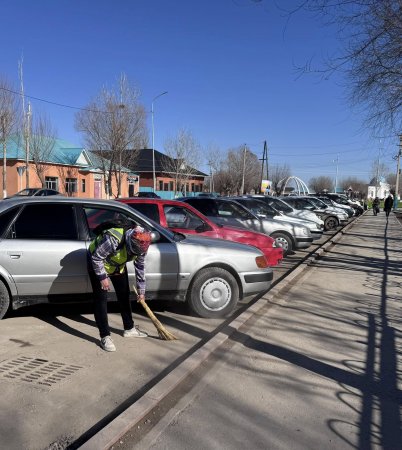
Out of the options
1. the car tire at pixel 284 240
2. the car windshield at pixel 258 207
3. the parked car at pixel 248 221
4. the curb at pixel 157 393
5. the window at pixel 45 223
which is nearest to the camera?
the curb at pixel 157 393

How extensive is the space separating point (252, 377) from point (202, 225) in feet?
14.0

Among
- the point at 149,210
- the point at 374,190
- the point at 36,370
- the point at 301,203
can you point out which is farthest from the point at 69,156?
the point at 374,190

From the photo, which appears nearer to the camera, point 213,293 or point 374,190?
point 213,293

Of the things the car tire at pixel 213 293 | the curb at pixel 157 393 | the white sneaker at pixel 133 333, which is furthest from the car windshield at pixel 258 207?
the white sneaker at pixel 133 333

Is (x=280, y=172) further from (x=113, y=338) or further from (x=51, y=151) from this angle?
(x=113, y=338)

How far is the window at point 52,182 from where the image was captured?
130 feet

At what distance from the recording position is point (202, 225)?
27.0ft

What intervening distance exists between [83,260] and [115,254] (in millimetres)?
1005

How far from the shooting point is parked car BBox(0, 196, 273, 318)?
212 inches

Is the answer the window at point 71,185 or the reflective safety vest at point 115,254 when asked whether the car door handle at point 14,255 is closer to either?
the reflective safety vest at point 115,254

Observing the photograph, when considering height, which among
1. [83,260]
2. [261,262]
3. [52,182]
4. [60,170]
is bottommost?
[261,262]

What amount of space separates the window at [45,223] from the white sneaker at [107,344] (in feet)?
4.73

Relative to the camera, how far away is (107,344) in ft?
15.7

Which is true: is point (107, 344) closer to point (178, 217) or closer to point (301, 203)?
point (178, 217)
